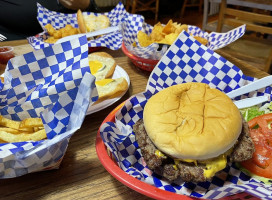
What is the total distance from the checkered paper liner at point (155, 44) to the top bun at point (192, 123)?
2.03 ft

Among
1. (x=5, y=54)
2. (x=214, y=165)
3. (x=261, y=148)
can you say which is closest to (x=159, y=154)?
(x=214, y=165)

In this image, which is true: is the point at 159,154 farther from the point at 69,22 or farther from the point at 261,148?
the point at 69,22

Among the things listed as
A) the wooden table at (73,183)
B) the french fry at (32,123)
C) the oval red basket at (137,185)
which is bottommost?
the wooden table at (73,183)

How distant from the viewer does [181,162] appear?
88 centimetres

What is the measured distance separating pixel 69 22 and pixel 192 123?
203cm

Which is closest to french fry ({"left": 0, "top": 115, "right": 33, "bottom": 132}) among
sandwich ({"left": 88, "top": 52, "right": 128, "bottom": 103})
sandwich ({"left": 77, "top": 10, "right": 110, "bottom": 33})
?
sandwich ({"left": 88, "top": 52, "right": 128, "bottom": 103})

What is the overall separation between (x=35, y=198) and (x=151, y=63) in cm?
111

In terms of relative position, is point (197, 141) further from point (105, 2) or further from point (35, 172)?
point (105, 2)

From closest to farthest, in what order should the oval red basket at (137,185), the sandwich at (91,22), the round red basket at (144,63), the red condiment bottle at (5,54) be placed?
the oval red basket at (137,185) < the round red basket at (144,63) < the red condiment bottle at (5,54) < the sandwich at (91,22)

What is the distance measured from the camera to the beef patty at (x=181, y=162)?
833 mm

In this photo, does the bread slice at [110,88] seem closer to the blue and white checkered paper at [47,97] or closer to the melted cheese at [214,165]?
the blue and white checkered paper at [47,97]

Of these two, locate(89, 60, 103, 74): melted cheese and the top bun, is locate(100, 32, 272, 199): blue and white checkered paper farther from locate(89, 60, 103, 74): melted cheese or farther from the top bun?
locate(89, 60, 103, 74): melted cheese

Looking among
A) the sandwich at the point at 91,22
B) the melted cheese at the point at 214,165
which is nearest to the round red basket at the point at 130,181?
the melted cheese at the point at 214,165

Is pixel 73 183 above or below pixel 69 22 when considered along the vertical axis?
below
